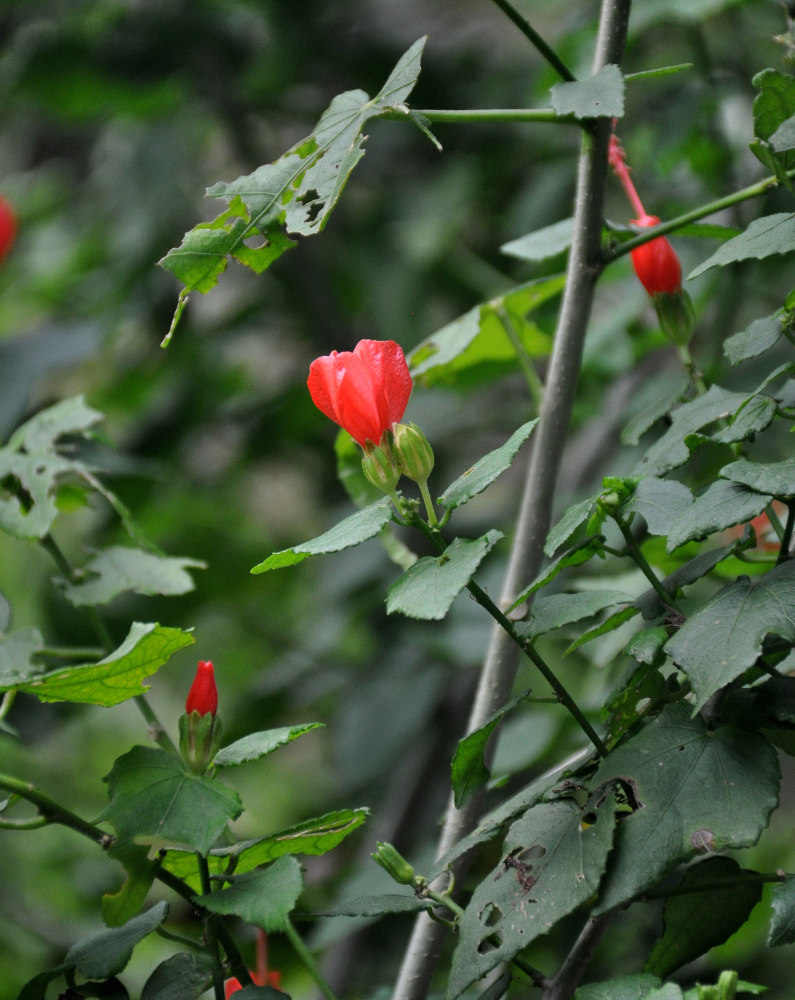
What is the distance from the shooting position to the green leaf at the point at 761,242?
0.40m

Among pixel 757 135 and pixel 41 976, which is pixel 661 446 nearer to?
pixel 757 135

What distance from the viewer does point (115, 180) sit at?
1.70 m

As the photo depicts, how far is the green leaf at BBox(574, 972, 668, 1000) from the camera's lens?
357 mm

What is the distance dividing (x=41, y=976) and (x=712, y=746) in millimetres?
296

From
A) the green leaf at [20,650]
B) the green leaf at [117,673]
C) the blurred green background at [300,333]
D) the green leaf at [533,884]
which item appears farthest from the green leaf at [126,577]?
the blurred green background at [300,333]

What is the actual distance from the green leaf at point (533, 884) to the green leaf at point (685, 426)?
16 centimetres

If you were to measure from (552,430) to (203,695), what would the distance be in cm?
23

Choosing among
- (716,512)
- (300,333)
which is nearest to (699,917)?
(716,512)

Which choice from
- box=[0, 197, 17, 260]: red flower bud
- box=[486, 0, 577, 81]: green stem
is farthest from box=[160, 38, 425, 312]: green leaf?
box=[0, 197, 17, 260]: red flower bud

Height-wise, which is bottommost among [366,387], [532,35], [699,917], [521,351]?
[699,917]

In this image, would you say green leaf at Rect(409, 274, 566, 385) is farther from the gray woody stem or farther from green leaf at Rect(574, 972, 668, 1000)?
green leaf at Rect(574, 972, 668, 1000)

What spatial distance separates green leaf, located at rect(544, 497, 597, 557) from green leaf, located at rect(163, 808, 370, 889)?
5.3 inches

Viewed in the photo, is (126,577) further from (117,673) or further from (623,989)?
(623,989)

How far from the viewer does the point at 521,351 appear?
0.69 metres
